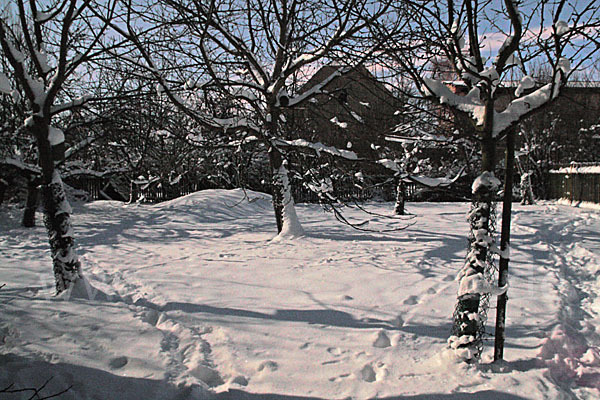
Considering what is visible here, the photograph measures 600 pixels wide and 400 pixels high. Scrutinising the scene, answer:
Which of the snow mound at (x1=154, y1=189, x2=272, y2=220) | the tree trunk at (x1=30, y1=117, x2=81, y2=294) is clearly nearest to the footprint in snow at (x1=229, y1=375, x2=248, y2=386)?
the tree trunk at (x1=30, y1=117, x2=81, y2=294)

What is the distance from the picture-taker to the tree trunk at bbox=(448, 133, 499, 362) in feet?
10.6

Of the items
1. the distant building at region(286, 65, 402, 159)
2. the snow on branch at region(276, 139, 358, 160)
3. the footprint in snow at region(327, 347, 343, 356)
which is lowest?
the footprint in snow at region(327, 347, 343, 356)

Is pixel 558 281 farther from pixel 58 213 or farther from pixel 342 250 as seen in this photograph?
pixel 58 213

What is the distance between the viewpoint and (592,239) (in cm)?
918

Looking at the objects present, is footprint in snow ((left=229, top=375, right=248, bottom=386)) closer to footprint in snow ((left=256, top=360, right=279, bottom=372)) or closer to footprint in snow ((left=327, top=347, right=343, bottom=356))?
footprint in snow ((left=256, top=360, right=279, bottom=372))

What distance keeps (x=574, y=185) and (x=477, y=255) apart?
1699 cm

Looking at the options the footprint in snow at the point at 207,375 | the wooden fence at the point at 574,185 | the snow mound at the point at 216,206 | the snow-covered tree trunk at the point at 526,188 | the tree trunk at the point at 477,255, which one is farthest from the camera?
the snow-covered tree trunk at the point at 526,188

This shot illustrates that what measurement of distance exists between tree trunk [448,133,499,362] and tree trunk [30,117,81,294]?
424 centimetres

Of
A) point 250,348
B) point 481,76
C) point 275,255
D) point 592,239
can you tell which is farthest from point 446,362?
point 592,239

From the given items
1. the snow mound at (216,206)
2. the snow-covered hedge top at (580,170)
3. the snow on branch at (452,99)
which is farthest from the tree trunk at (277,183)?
the snow-covered hedge top at (580,170)

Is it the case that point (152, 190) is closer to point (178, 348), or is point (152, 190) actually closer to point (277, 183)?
point (277, 183)

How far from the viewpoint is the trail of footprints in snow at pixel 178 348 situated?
3.17m

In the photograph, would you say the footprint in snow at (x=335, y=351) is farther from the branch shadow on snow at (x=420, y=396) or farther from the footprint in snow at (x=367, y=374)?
the branch shadow on snow at (x=420, y=396)

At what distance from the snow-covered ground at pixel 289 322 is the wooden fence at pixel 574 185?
8.82 m
